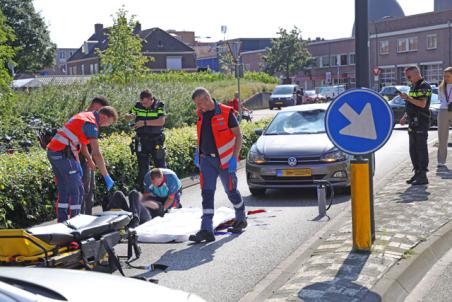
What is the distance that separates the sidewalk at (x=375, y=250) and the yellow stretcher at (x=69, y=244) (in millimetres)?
1489

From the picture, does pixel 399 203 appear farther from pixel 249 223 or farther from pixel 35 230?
pixel 35 230

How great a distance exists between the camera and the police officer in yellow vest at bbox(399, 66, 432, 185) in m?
10.7

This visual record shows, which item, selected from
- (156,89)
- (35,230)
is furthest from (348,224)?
(156,89)

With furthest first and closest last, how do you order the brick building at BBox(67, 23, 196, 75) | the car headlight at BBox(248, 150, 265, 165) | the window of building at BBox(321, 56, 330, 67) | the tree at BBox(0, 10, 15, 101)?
the window of building at BBox(321, 56, 330, 67)
the brick building at BBox(67, 23, 196, 75)
the tree at BBox(0, 10, 15, 101)
the car headlight at BBox(248, 150, 265, 165)

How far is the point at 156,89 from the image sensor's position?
2373 centimetres

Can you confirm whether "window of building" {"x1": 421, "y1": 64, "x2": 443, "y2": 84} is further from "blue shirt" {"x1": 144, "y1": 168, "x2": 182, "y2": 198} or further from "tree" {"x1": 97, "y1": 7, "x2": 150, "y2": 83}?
"blue shirt" {"x1": 144, "y1": 168, "x2": 182, "y2": 198}

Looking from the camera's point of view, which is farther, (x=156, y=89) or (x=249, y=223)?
(x=156, y=89)

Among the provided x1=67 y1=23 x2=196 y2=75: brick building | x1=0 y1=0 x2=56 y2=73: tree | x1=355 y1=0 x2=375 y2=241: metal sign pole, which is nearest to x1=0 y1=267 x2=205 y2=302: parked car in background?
x1=355 y1=0 x2=375 y2=241: metal sign pole

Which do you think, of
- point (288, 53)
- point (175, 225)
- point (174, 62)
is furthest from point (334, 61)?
point (175, 225)

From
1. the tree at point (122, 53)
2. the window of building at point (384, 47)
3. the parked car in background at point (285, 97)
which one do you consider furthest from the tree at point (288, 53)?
the tree at point (122, 53)

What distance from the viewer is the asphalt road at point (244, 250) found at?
6196 mm

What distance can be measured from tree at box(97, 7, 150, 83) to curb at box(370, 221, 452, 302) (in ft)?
83.4

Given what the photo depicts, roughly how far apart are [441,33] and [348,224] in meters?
68.0

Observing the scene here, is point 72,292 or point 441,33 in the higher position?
point 441,33
